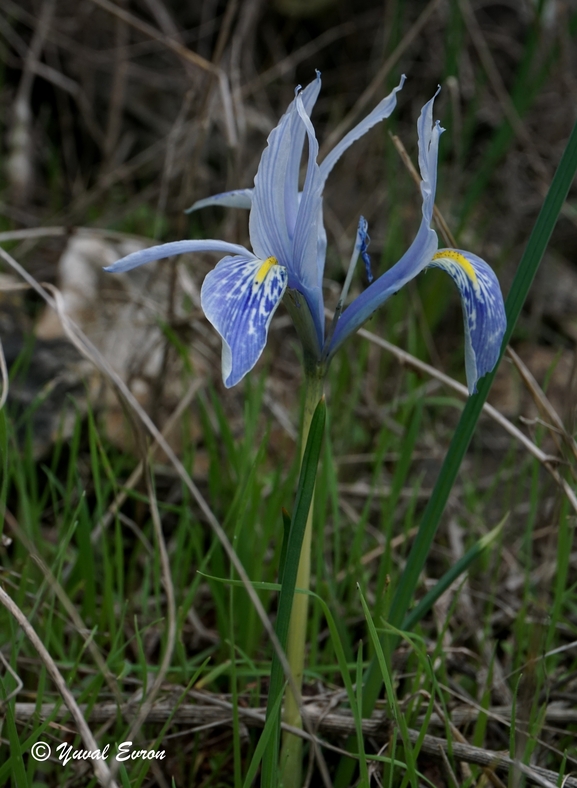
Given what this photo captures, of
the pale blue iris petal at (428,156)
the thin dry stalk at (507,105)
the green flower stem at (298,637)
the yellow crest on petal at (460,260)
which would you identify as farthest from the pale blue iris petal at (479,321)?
the thin dry stalk at (507,105)

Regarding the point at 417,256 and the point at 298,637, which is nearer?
the point at 417,256

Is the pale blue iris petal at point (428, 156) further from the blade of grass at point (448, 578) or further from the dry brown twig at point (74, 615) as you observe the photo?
the dry brown twig at point (74, 615)

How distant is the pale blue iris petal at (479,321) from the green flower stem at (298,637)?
22 cm

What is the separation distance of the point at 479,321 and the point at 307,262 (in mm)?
246

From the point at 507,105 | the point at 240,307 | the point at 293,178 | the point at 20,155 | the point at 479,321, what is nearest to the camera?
the point at 240,307

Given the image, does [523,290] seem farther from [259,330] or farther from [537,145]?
[537,145]

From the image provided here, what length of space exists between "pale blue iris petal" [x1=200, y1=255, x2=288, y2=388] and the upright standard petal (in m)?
0.15

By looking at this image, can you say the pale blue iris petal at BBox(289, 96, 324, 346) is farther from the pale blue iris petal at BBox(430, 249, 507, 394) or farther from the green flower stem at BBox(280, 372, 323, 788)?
the pale blue iris petal at BBox(430, 249, 507, 394)

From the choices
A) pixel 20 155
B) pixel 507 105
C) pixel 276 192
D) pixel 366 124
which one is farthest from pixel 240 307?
pixel 20 155

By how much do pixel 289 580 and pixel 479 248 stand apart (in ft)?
9.14

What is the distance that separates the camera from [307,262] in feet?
3.36

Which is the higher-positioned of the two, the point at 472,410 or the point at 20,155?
the point at 20,155

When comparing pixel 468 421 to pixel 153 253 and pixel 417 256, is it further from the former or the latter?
pixel 153 253

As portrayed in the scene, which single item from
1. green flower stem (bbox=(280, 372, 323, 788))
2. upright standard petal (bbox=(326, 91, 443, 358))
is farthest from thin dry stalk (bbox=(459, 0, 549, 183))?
green flower stem (bbox=(280, 372, 323, 788))
